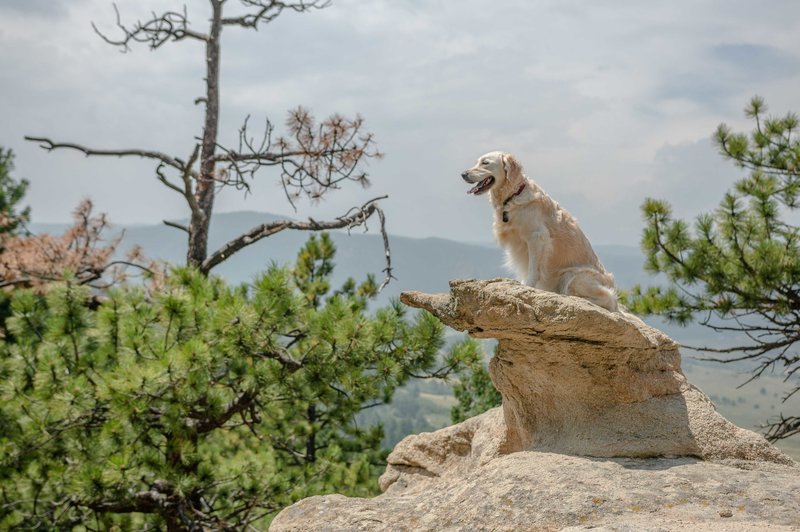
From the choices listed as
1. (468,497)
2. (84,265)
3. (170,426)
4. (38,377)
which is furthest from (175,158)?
(468,497)

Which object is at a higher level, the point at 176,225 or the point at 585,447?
the point at 176,225

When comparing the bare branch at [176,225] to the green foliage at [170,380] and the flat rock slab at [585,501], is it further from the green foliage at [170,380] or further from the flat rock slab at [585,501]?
the flat rock slab at [585,501]

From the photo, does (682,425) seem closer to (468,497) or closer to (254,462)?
(468,497)

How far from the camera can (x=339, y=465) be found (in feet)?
38.7

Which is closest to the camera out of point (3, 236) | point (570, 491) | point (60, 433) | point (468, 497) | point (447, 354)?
point (570, 491)

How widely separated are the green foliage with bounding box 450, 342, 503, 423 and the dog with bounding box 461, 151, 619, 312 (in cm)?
703

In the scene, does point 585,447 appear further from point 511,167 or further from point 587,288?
point 511,167

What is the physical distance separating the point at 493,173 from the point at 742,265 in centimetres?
660

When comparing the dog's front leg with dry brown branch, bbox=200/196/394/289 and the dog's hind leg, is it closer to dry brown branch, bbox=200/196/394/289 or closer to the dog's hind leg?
the dog's hind leg

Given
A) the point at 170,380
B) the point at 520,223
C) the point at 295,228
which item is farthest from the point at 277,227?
the point at 520,223

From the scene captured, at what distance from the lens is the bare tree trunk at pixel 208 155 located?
1245 cm

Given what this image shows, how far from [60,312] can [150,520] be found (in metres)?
3.54

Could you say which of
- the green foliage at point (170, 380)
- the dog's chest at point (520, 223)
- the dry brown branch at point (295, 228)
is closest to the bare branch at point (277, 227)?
the dry brown branch at point (295, 228)

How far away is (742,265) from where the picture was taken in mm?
10797
